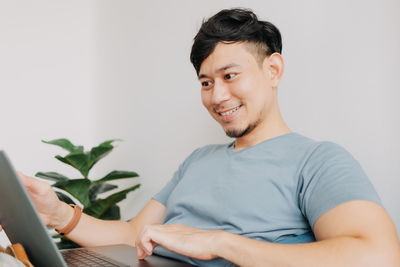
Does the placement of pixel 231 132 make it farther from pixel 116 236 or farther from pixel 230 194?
pixel 116 236

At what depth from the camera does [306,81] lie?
1307 millimetres

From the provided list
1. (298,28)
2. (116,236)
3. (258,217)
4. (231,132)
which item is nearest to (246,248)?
(258,217)

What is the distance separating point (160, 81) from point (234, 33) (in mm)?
964

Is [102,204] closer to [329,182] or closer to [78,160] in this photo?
[78,160]

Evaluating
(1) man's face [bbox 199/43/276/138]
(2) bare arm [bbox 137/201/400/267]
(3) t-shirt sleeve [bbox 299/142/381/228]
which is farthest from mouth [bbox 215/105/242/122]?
(2) bare arm [bbox 137/201/400/267]

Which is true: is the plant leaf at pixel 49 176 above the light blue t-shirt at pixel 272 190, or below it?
below

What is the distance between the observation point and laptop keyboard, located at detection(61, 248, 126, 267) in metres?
Answer: 0.92

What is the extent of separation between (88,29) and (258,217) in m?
2.09

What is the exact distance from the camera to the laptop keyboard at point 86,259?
0.92 meters

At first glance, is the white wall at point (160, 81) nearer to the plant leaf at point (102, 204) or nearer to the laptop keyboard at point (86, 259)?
the plant leaf at point (102, 204)

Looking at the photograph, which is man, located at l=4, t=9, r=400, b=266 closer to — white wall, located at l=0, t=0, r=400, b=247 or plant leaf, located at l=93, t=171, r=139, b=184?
white wall, located at l=0, t=0, r=400, b=247

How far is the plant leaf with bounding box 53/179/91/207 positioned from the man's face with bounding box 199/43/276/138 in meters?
0.89

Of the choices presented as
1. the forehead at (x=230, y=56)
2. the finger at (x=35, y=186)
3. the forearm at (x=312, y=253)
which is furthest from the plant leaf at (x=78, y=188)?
the forearm at (x=312, y=253)

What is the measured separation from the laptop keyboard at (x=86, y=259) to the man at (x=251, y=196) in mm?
79
